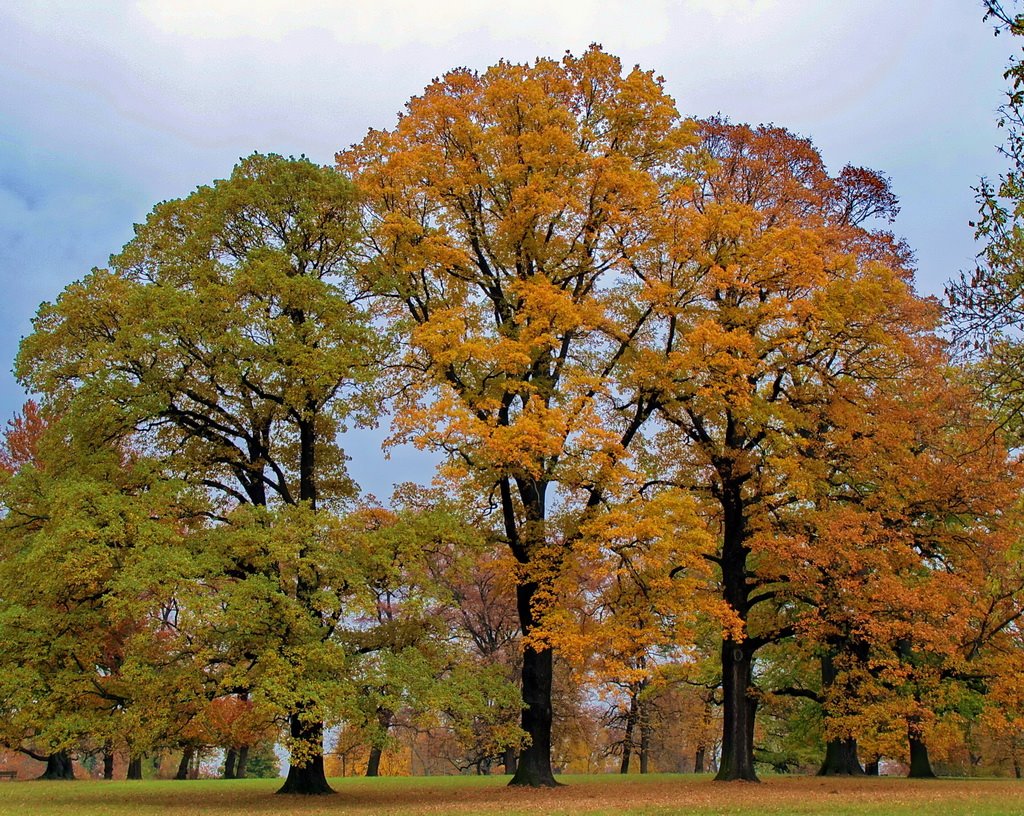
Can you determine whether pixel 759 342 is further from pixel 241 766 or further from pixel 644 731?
pixel 241 766

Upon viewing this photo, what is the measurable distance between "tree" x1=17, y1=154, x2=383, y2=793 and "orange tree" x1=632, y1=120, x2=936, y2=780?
9.47 meters

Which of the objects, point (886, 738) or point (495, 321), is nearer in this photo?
point (886, 738)

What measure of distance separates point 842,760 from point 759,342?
17.9 metres

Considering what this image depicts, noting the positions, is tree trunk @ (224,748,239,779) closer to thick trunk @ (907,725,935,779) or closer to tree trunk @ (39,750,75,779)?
tree trunk @ (39,750,75,779)

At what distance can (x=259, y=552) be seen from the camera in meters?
21.7

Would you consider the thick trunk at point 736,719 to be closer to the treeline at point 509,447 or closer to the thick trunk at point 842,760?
the treeline at point 509,447

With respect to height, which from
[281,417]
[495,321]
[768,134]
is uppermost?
[768,134]

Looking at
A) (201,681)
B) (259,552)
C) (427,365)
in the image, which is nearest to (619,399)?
(427,365)

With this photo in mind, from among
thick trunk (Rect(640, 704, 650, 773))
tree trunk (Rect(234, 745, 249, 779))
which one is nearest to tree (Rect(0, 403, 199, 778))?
tree trunk (Rect(234, 745, 249, 779))

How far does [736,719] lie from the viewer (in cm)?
2706

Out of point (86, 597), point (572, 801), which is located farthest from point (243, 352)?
point (572, 801)

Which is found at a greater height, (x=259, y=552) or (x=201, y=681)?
(x=259, y=552)

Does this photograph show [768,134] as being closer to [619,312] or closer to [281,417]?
[619,312]

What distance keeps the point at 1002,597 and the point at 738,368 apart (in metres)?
11.6
